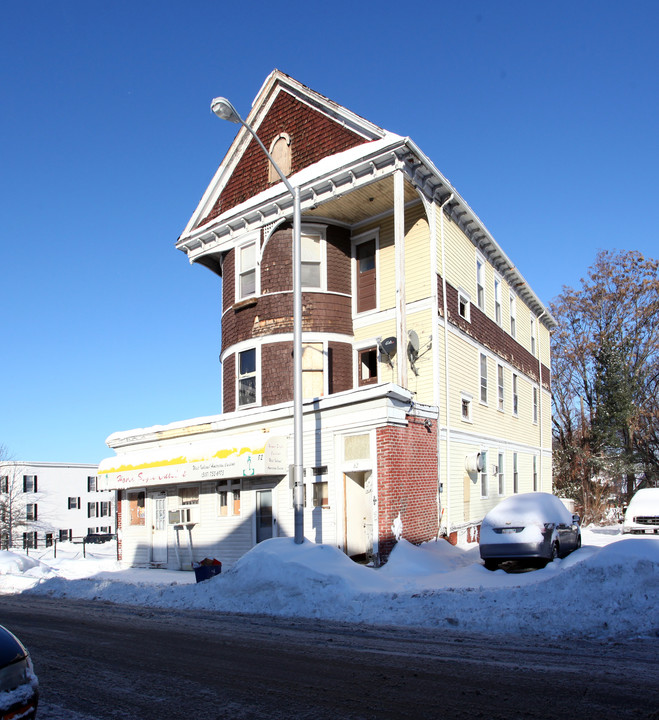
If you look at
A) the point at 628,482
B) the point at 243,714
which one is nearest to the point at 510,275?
the point at 628,482

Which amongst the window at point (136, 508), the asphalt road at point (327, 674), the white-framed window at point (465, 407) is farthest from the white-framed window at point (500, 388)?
the asphalt road at point (327, 674)

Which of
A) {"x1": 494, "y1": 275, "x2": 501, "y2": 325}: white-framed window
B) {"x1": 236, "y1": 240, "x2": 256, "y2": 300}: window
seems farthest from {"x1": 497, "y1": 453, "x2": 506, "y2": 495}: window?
{"x1": 236, "y1": 240, "x2": 256, "y2": 300}: window

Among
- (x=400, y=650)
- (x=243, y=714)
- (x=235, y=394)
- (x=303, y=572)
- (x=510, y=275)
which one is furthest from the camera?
(x=510, y=275)

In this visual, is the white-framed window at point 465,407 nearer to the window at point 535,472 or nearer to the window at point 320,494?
the window at point 320,494

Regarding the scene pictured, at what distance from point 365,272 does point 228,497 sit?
Answer: 7.77 meters

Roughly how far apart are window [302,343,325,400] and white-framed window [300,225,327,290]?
1825mm

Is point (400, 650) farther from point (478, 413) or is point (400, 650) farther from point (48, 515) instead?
point (48, 515)

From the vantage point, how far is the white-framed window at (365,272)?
20328 millimetres

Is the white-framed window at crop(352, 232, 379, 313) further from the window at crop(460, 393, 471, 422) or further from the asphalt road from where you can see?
the asphalt road

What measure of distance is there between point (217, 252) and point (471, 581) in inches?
551

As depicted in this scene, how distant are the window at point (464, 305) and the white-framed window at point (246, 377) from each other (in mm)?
6458

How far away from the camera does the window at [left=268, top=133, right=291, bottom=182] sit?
69.7 ft

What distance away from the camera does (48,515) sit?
209 ft

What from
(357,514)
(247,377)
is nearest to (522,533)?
(357,514)
